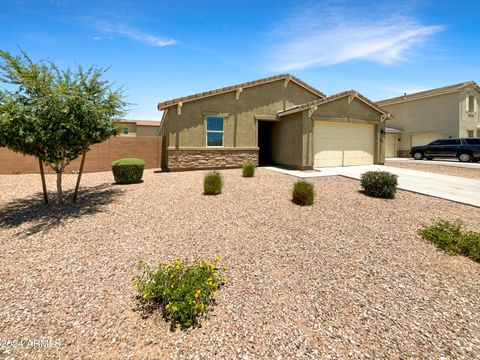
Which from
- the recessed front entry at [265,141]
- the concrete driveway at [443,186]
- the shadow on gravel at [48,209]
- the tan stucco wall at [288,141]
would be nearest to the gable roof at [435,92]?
the concrete driveway at [443,186]

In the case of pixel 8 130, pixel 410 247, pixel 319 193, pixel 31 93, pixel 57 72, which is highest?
Answer: pixel 57 72

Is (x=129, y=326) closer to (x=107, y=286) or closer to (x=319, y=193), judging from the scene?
(x=107, y=286)

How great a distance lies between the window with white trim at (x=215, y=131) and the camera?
15.2m

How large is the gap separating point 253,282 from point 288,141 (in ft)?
42.4

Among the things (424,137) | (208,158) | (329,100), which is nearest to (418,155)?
(424,137)

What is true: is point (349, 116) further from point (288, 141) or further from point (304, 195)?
point (304, 195)

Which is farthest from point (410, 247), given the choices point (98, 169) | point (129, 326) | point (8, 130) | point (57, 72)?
point (98, 169)

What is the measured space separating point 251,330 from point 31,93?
8.27 meters

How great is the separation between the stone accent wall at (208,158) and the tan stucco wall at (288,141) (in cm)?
178

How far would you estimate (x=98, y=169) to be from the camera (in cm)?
1522

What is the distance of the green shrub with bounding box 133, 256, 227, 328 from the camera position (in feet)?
9.92

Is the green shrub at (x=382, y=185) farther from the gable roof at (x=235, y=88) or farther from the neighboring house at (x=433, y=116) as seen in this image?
the neighboring house at (x=433, y=116)

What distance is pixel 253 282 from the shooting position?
150 inches

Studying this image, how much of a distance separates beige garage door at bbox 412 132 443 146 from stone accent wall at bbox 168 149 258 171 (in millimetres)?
20208
